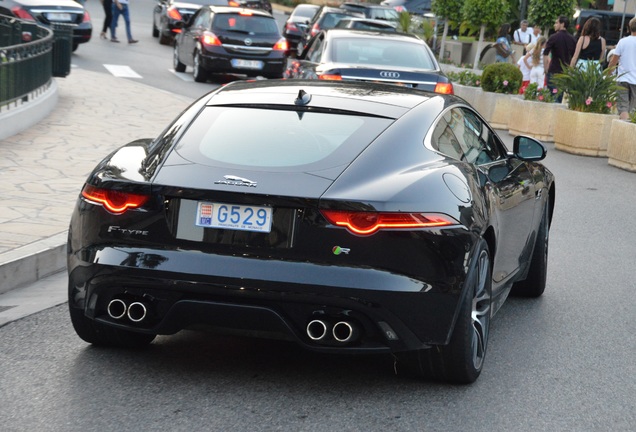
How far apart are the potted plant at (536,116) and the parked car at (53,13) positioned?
10.3 m

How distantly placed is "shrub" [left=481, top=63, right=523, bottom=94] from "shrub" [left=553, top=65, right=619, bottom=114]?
3.38 m

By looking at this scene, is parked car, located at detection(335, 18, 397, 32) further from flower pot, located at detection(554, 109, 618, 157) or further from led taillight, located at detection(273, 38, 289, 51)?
flower pot, located at detection(554, 109, 618, 157)

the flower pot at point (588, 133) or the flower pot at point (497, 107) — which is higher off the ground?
the flower pot at point (588, 133)

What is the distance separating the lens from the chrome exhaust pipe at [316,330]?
17.0 ft

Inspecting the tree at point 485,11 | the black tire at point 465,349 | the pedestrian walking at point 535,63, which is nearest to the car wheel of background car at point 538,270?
the black tire at point 465,349

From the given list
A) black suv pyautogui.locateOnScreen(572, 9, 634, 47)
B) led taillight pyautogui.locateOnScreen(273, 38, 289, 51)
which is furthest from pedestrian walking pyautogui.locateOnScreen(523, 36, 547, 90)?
black suv pyautogui.locateOnScreen(572, 9, 634, 47)

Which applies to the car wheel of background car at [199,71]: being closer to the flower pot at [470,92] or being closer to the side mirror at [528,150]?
the flower pot at [470,92]

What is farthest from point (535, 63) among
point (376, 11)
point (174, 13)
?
point (376, 11)

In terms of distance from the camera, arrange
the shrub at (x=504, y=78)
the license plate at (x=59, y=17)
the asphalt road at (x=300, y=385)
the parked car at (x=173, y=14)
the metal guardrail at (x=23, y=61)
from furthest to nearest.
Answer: the parked car at (x=173, y=14)
the license plate at (x=59, y=17)
the shrub at (x=504, y=78)
the metal guardrail at (x=23, y=61)
the asphalt road at (x=300, y=385)

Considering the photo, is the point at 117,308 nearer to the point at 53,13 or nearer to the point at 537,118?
the point at 537,118

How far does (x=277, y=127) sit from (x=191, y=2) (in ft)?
96.8

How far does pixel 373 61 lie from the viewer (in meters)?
15.4

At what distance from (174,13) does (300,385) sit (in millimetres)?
28946

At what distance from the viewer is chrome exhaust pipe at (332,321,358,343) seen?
204 inches
